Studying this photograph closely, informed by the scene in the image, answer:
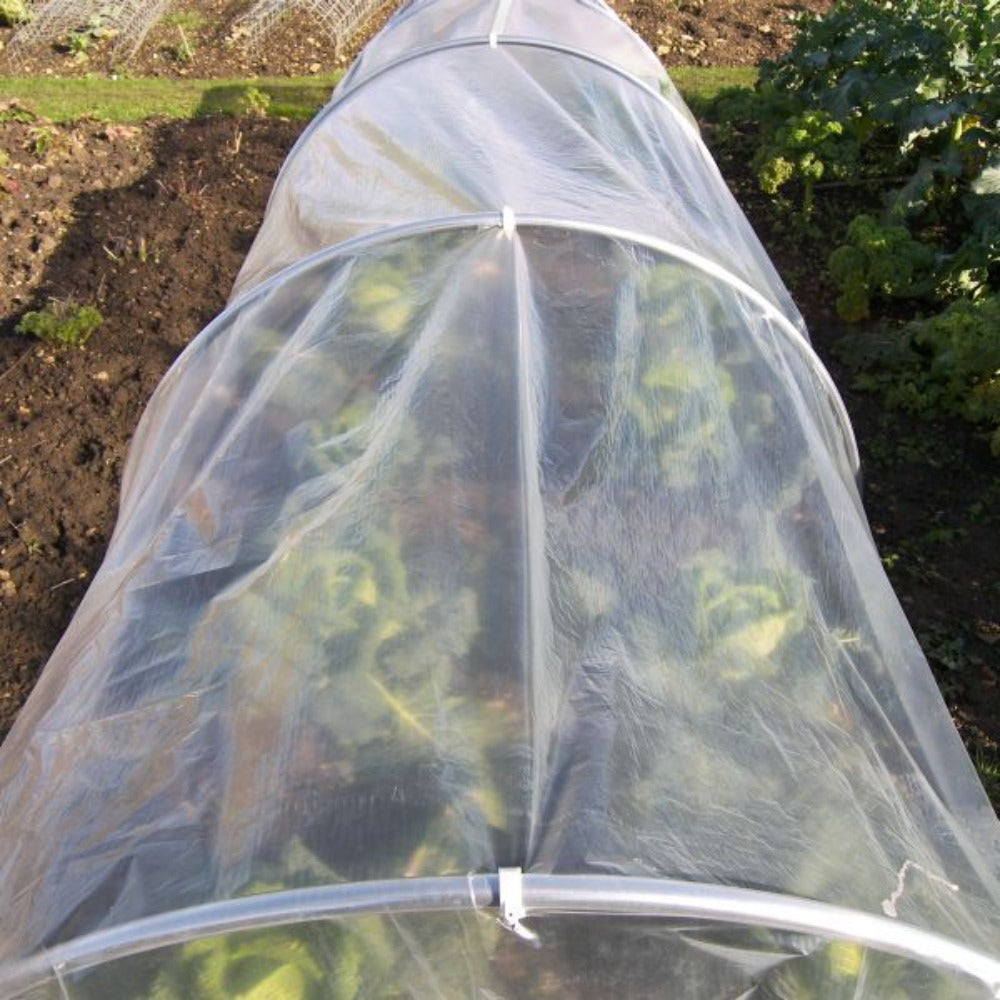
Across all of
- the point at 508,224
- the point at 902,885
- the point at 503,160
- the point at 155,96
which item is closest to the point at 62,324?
the point at 503,160

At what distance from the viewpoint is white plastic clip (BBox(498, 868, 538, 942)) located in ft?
5.73

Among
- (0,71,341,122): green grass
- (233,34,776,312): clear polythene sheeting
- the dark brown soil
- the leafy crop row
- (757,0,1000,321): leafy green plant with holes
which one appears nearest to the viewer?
(233,34,776,312): clear polythene sheeting

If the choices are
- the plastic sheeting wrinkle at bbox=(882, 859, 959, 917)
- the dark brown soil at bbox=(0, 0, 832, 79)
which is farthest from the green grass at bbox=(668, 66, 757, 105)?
the plastic sheeting wrinkle at bbox=(882, 859, 959, 917)

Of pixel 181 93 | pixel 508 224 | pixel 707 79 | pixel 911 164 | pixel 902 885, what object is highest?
pixel 181 93

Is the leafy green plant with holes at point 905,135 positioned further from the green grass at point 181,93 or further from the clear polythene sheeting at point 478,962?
the clear polythene sheeting at point 478,962

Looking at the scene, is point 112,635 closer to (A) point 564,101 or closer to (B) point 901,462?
(A) point 564,101

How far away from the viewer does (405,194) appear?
3506 mm

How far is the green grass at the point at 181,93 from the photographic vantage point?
24.9ft

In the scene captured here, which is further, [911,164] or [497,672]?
[911,164]

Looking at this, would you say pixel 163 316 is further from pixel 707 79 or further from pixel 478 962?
pixel 478 962

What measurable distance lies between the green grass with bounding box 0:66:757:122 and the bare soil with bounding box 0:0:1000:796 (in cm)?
22

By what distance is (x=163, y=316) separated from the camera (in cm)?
568

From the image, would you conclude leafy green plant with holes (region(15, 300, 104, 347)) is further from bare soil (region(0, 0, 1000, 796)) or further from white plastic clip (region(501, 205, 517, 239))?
white plastic clip (region(501, 205, 517, 239))

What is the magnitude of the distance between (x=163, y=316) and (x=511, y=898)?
15.1ft
